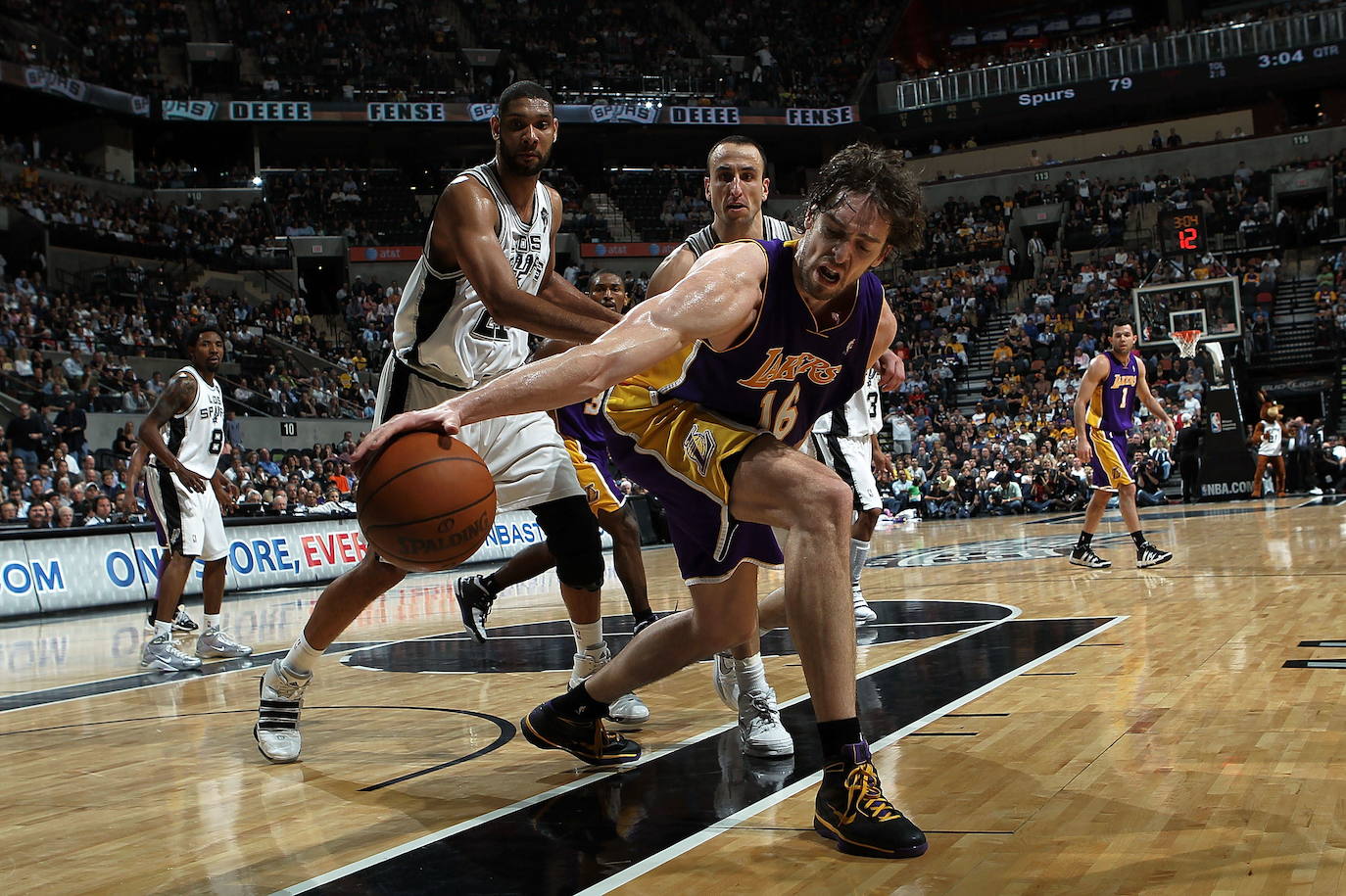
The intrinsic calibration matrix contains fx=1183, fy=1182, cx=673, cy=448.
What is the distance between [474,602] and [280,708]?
2.77m

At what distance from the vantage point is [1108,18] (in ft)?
116

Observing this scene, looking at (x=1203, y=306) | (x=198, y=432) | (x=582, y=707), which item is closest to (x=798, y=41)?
(x=1203, y=306)

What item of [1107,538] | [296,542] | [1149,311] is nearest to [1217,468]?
[1149,311]

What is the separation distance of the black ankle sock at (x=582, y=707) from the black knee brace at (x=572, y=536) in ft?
2.13

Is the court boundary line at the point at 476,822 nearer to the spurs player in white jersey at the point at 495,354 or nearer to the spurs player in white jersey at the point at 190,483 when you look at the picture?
the spurs player in white jersey at the point at 495,354

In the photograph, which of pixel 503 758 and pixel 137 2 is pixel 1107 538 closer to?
pixel 503 758

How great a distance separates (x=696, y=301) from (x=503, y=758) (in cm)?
170

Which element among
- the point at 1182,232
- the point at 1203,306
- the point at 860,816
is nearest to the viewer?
the point at 860,816

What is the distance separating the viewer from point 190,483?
7.26 m

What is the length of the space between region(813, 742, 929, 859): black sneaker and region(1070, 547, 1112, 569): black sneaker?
718cm

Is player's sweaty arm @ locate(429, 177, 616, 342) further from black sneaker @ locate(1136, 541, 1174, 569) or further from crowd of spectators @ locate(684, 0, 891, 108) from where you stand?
crowd of spectators @ locate(684, 0, 891, 108)

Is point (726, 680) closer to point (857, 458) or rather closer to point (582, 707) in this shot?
point (582, 707)

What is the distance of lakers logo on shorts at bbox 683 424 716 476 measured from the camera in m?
3.19

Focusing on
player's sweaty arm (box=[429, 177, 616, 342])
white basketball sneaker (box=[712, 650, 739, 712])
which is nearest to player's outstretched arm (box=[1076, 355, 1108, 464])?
white basketball sneaker (box=[712, 650, 739, 712])
